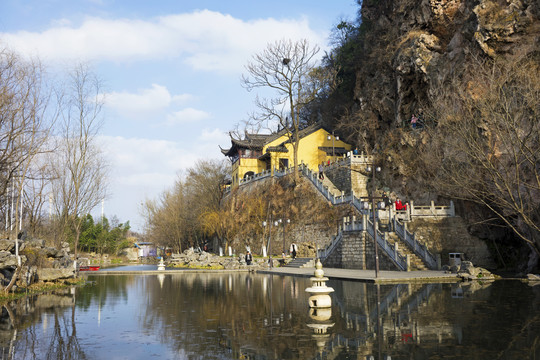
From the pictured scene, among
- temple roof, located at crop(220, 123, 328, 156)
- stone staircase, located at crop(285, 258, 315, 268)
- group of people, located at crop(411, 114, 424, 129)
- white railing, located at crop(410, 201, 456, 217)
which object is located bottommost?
stone staircase, located at crop(285, 258, 315, 268)

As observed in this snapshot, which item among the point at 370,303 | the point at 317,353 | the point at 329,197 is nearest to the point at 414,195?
the point at 329,197

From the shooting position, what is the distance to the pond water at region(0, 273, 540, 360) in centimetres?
672

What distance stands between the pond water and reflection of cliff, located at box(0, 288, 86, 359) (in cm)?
2

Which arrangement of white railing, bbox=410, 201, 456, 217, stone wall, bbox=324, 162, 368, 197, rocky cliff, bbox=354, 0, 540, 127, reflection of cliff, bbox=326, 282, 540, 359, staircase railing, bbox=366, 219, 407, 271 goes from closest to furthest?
reflection of cliff, bbox=326, 282, 540, 359 → staircase railing, bbox=366, 219, 407, 271 → white railing, bbox=410, 201, 456, 217 → rocky cliff, bbox=354, 0, 540, 127 → stone wall, bbox=324, 162, 368, 197

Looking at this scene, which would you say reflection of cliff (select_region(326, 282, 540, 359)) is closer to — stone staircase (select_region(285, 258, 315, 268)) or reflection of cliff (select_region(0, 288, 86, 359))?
reflection of cliff (select_region(0, 288, 86, 359))

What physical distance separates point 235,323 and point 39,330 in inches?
148

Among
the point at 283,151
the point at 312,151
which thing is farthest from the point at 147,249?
the point at 312,151

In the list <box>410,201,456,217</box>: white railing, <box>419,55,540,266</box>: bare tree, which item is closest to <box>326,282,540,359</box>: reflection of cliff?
<box>419,55,540,266</box>: bare tree

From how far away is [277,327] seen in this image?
29.0 ft

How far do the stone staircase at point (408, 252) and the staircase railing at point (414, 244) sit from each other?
0.66 feet

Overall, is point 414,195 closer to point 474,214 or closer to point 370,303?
point 474,214

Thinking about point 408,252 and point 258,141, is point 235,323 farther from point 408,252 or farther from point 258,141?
point 258,141

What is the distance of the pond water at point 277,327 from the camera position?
6.72 meters

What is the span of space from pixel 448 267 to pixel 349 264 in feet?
23.6
